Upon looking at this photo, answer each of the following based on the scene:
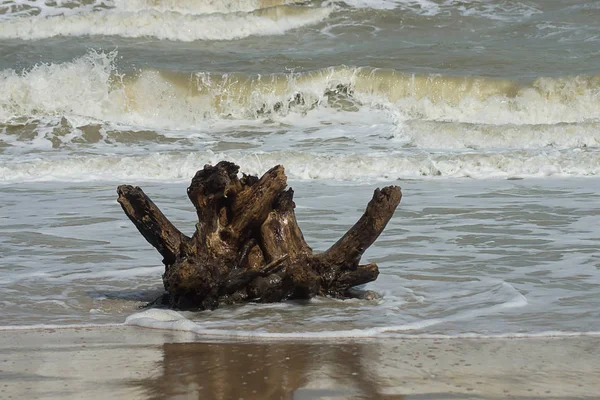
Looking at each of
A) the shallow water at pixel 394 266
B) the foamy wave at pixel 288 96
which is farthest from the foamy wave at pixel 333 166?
the foamy wave at pixel 288 96

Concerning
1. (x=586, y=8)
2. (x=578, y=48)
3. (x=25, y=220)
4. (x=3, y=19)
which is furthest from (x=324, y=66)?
(x=25, y=220)

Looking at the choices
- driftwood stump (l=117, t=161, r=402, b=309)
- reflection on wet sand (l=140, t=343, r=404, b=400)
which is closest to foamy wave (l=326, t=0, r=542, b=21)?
driftwood stump (l=117, t=161, r=402, b=309)

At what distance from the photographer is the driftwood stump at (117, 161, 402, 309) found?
4371mm

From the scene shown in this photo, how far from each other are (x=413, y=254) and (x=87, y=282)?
193 cm

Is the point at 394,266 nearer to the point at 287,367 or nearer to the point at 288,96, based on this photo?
the point at 287,367

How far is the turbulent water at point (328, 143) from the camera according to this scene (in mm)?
4602

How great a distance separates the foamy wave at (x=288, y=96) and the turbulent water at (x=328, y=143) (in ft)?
0.13

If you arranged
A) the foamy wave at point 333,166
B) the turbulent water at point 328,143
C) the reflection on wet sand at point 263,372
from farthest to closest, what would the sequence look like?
1. the foamy wave at point 333,166
2. the turbulent water at point 328,143
3. the reflection on wet sand at point 263,372

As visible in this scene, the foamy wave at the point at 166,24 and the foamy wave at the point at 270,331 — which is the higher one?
the foamy wave at the point at 166,24

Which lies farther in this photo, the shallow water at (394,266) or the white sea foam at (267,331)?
the shallow water at (394,266)

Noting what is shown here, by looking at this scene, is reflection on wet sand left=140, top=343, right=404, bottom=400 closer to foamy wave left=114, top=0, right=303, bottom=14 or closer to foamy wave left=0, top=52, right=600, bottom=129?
foamy wave left=0, top=52, right=600, bottom=129

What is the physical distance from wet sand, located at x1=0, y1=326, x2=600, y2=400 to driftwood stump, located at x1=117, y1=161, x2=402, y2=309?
1.65 feet

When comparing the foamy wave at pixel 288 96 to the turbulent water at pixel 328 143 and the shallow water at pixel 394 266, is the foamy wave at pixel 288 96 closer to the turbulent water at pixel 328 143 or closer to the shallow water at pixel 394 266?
the turbulent water at pixel 328 143

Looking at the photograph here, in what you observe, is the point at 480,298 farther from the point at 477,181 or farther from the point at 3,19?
the point at 3,19
